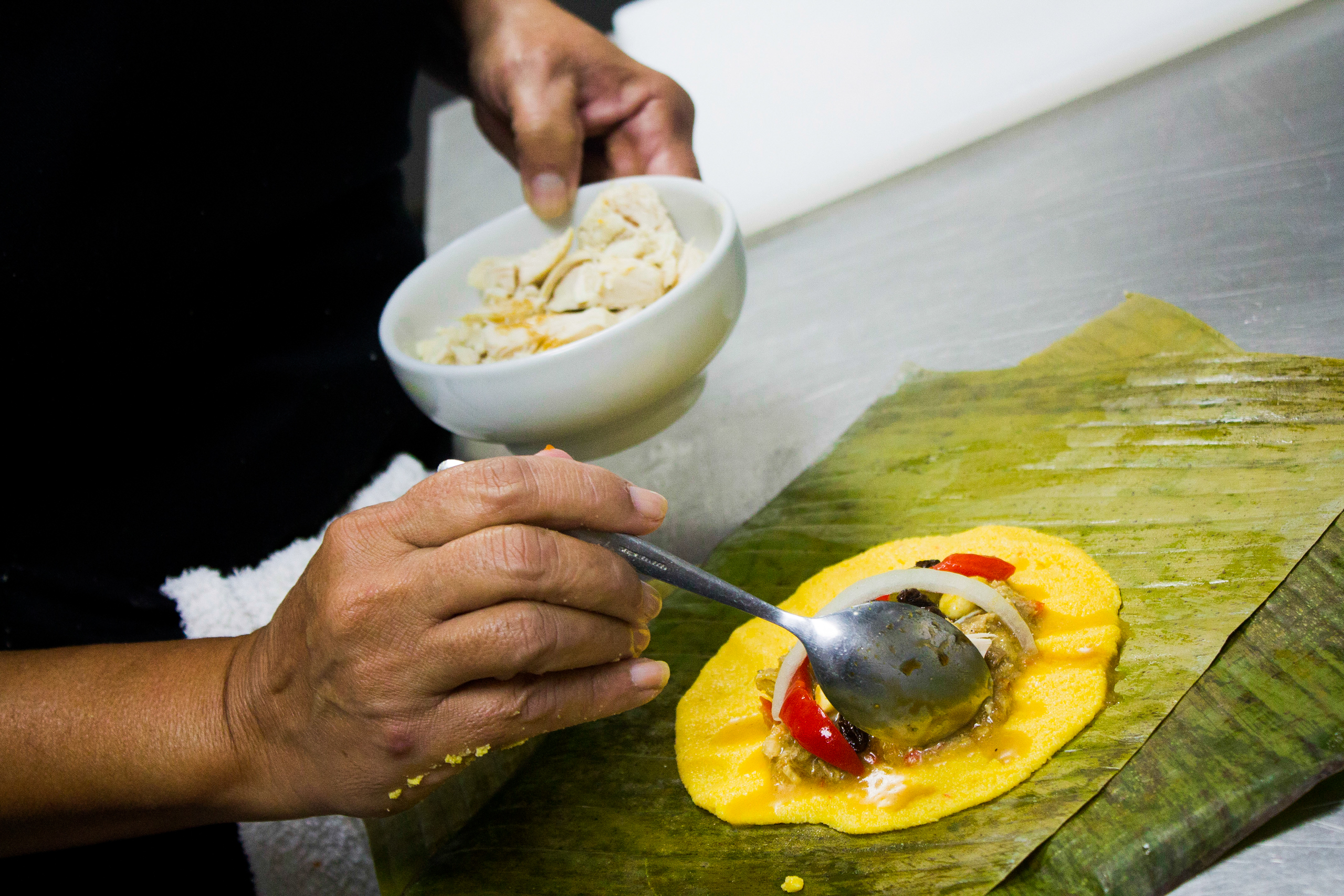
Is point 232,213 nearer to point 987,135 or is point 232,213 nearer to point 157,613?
point 157,613

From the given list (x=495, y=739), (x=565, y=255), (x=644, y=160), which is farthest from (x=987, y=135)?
(x=495, y=739)

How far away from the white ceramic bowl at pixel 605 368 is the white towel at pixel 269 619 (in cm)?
25

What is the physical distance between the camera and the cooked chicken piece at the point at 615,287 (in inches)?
59.6

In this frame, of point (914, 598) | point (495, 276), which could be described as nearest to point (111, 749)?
point (495, 276)

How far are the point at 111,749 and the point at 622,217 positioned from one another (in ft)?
3.82

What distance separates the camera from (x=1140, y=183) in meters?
2.32

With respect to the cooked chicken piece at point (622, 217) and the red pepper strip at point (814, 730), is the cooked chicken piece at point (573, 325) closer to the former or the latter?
→ the cooked chicken piece at point (622, 217)

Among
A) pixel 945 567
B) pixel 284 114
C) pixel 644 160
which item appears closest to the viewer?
pixel 945 567

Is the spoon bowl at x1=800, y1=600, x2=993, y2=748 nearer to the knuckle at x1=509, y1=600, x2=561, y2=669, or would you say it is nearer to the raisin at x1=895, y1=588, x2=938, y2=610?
the raisin at x1=895, y1=588, x2=938, y2=610

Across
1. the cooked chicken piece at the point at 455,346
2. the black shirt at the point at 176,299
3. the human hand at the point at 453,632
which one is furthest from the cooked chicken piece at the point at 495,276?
the human hand at the point at 453,632

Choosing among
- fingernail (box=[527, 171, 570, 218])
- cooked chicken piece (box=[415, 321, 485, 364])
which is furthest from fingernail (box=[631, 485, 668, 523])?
fingernail (box=[527, 171, 570, 218])

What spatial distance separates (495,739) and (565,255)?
2.93 ft

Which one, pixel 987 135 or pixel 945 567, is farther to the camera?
pixel 987 135

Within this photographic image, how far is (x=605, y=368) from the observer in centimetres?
141
